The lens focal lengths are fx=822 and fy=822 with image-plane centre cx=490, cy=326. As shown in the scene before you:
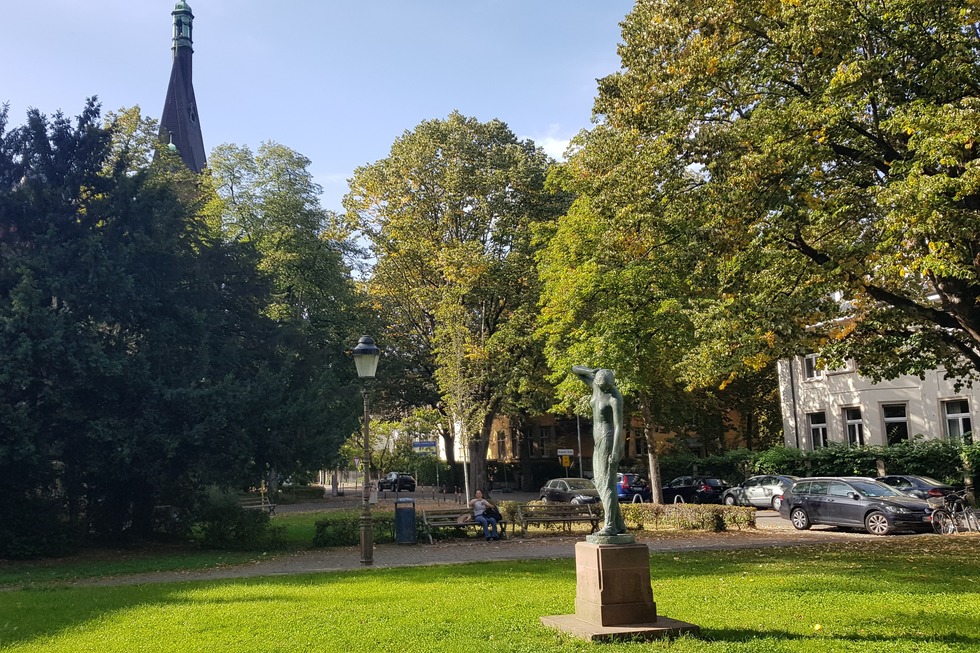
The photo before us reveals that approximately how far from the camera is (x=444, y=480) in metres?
61.1

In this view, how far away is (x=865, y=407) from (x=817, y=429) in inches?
140

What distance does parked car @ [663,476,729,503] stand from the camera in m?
35.8

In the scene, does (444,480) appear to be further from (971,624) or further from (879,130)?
(971,624)

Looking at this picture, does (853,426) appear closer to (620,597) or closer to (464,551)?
(464,551)

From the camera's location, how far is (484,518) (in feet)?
69.4

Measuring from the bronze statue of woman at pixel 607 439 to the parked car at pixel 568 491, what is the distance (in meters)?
23.1

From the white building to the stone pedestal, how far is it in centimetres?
2721

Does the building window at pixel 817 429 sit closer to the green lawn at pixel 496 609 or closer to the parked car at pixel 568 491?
Answer: the parked car at pixel 568 491

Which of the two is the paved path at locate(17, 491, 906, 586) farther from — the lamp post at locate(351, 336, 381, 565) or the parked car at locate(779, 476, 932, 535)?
the lamp post at locate(351, 336, 381, 565)

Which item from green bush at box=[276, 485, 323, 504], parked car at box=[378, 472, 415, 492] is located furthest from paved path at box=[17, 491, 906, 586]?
parked car at box=[378, 472, 415, 492]

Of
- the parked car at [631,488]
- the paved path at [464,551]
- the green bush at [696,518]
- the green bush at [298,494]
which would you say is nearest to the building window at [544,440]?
the green bush at [298,494]

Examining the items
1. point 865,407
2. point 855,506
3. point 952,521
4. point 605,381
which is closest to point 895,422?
point 865,407

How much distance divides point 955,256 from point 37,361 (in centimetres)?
1804

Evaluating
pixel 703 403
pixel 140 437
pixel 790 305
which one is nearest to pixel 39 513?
pixel 140 437
